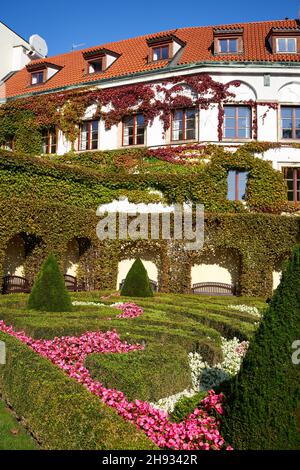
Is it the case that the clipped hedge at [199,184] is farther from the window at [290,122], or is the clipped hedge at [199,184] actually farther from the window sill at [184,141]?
the window at [290,122]

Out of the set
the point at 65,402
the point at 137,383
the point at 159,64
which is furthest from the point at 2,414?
the point at 159,64

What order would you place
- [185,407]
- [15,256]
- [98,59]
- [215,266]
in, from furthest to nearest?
[98,59], [215,266], [15,256], [185,407]

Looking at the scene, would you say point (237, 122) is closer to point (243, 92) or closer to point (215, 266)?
point (243, 92)

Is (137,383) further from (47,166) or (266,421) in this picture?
(47,166)

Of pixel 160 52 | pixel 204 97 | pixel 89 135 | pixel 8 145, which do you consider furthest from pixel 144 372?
pixel 8 145

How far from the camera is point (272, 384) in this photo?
4648mm

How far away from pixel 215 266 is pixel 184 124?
8.66 metres

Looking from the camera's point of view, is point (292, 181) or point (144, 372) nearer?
point (144, 372)

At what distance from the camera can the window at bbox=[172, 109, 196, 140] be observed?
25578 millimetres

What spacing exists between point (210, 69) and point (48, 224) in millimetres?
12922

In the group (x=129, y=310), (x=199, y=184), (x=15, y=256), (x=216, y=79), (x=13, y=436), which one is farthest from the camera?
(x=216, y=79)

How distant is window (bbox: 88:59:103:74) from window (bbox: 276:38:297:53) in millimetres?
10865

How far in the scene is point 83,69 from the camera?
101 ft

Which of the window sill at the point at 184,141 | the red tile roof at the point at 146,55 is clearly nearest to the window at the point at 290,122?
the red tile roof at the point at 146,55
